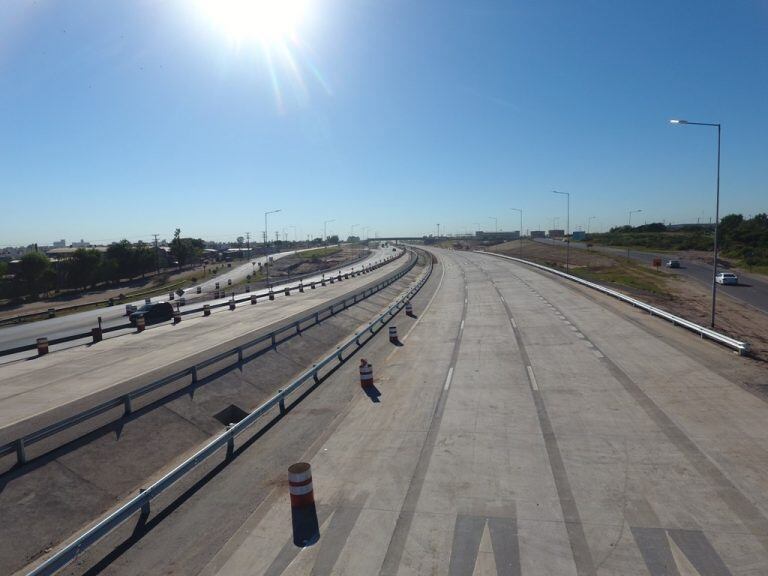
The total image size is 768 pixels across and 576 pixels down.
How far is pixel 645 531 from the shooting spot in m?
7.73

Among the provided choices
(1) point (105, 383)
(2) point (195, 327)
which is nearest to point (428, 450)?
(1) point (105, 383)

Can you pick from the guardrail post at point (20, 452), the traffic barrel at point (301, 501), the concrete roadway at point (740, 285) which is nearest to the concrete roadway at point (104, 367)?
the guardrail post at point (20, 452)

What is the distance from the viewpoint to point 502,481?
9.53 metres

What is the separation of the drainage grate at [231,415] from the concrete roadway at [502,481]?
1.78m

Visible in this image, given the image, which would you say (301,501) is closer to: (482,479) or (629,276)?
(482,479)

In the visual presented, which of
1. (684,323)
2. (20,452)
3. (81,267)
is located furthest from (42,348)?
(81,267)

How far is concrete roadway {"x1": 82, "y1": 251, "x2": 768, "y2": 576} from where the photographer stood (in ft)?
23.9

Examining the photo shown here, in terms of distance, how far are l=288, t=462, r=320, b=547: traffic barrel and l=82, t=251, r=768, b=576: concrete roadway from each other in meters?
0.20

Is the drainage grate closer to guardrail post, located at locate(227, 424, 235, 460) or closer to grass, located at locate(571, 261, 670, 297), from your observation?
guardrail post, located at locate(227, 424, 235, 460)

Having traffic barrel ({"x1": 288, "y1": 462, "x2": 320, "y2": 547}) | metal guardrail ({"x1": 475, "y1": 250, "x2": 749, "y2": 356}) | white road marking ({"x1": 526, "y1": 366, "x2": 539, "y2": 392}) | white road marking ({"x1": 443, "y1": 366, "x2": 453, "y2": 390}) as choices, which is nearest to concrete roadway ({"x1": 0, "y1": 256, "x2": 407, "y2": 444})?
traffic barrel ({"x1": 288, "y1": 462, "x2": 320, "y2": 547})

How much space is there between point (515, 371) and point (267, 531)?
38.4ft

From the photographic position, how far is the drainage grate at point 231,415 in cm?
1441

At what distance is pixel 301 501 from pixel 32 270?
216 ft

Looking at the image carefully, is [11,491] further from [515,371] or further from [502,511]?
[515,371]
